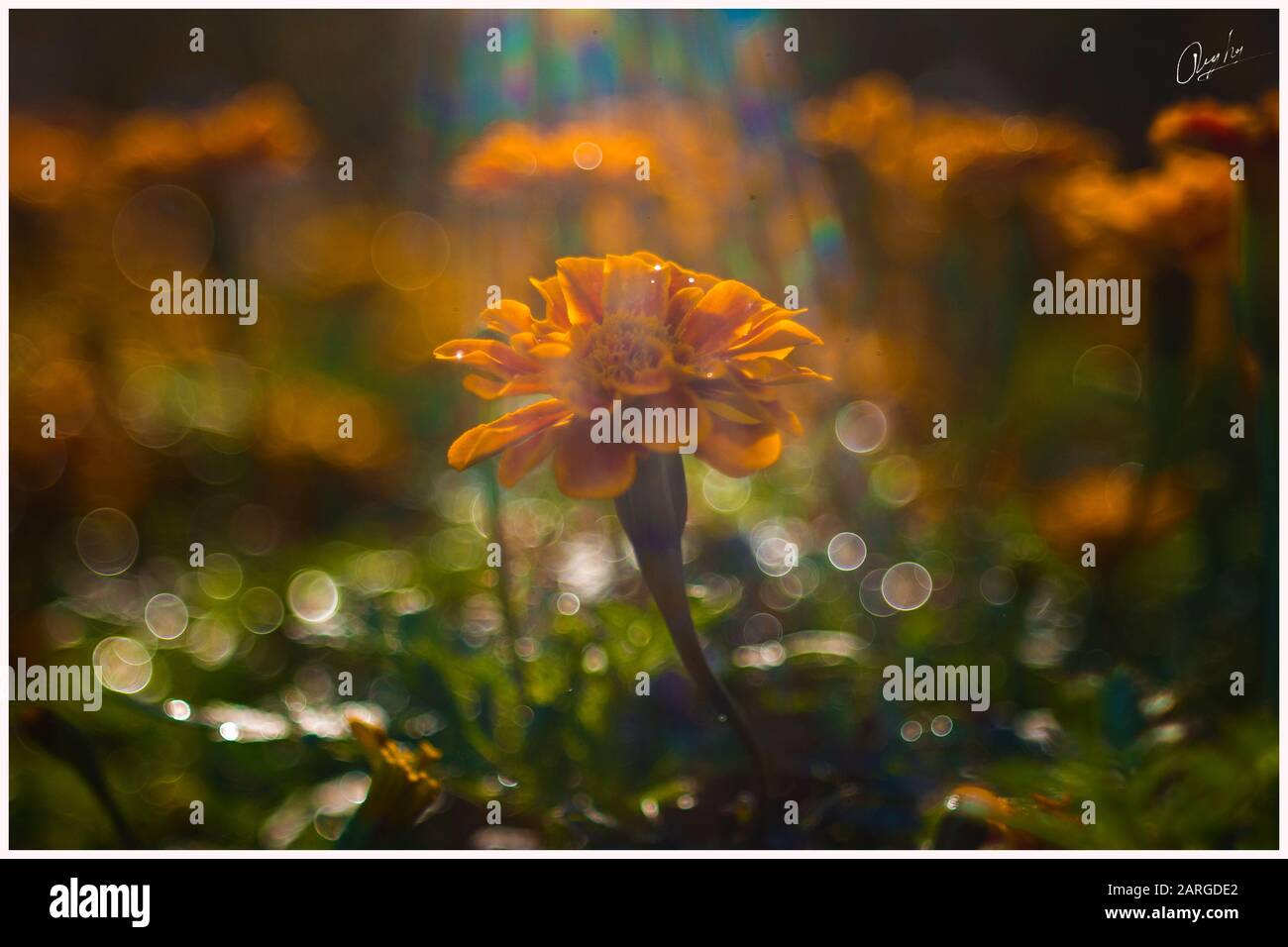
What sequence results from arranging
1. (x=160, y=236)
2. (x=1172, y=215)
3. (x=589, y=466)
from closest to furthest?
(x=589, y=466) → (x=1172, y=215) → (x=160, y=236)

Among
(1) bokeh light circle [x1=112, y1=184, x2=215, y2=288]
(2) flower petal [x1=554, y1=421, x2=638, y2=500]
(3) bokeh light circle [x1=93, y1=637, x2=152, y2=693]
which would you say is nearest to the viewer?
(2) flower petal [x1=554, y1=421, x2=638, y2=500]

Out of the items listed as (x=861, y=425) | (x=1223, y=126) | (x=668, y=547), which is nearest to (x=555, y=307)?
(x=668, y=547)

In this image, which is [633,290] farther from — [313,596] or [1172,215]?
[1172,215]

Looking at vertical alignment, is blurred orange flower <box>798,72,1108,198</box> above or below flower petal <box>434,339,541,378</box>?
above

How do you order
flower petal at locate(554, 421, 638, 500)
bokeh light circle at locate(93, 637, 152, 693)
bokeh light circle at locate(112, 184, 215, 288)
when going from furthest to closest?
bokeh light circle at locate(112, 184, 215, 288), bokeh light circle at locate(93, 637, 152, 693), flower petal at locate(554, 421, 638, 500)

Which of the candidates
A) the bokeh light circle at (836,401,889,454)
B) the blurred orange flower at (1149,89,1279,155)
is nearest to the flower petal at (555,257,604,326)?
the bokeh light circle at (836,401,889,454)
